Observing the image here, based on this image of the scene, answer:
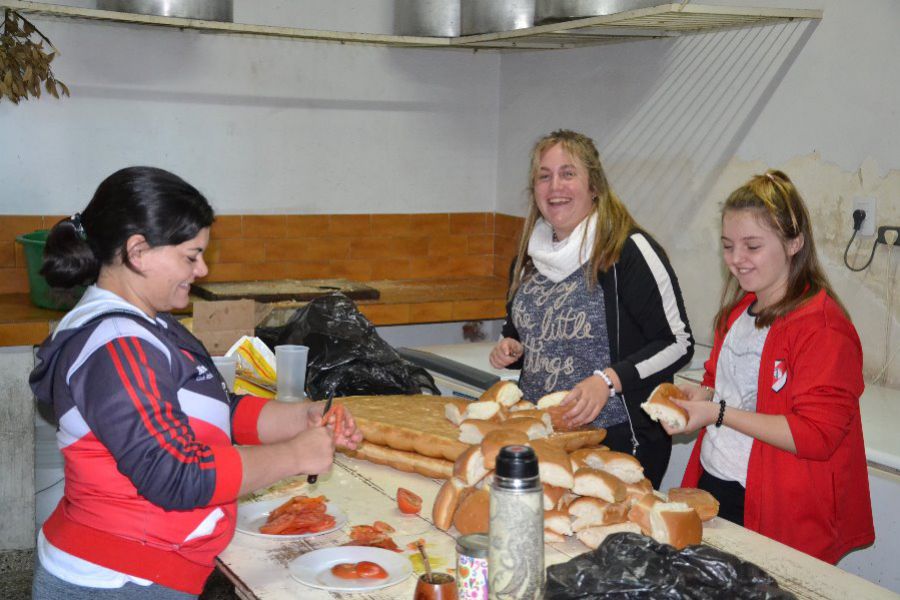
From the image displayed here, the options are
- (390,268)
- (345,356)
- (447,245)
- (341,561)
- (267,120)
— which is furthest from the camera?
(447,245)

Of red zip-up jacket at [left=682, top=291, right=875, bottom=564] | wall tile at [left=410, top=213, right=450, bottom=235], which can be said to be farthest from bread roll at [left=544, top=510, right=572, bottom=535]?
wall tile at [left=410, top=213, right=450, bottom=235]

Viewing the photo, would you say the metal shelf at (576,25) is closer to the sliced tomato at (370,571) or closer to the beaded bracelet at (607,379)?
the beaded bracelet at (607,379)

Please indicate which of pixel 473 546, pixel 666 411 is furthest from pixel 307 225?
pixel 473 546

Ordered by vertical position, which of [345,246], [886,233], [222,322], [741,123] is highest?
[741,123]

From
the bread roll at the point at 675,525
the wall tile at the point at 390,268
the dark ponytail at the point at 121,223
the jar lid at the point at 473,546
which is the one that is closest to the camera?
the jar lid at the point at 473,546

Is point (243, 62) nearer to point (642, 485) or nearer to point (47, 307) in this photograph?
point (47, 307)

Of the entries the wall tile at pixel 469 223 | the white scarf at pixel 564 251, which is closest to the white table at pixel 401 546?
the white scarf at pixel 564 251

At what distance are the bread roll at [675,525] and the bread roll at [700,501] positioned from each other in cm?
11

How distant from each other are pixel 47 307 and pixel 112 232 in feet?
9.49

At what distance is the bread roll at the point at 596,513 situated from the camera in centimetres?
194

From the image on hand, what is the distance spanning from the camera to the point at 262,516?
6.77ft

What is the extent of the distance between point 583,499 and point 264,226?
349 centimetres

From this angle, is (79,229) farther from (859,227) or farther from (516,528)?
(859,227)

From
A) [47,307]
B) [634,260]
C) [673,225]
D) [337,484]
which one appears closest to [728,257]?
[634,260]
